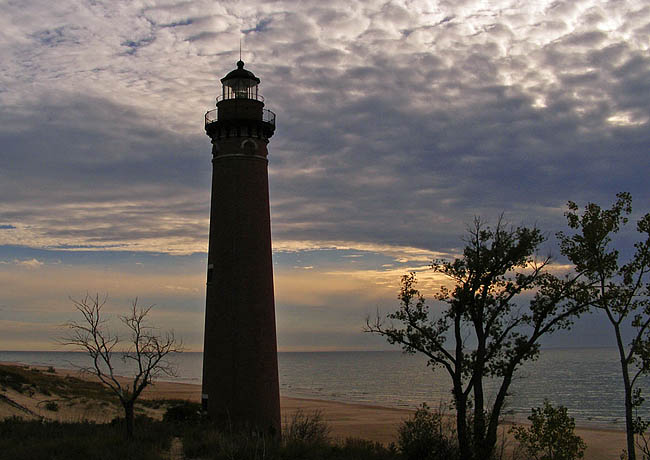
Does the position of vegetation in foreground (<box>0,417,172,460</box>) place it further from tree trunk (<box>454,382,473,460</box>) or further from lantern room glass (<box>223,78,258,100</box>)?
lantern room glass (<box>223,78,258,100</box>)

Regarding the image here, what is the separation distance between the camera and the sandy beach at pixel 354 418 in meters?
29.8

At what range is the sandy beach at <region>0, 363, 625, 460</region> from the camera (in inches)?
1174

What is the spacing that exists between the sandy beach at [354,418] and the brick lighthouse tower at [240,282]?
795 cm

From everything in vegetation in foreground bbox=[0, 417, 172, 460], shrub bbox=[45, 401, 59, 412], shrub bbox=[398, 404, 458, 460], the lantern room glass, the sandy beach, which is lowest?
the sandy beach

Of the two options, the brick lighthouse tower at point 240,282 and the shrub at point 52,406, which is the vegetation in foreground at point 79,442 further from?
the shrub at point 52,406

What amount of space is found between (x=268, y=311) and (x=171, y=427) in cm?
557

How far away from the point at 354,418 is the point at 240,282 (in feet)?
110

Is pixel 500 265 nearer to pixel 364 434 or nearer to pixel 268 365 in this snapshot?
pixel 268 365

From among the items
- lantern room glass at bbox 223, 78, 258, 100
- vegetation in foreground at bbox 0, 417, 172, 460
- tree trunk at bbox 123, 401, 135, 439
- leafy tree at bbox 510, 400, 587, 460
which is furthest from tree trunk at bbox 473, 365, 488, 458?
lantern room glass at bbox 223, 78, 258, 100

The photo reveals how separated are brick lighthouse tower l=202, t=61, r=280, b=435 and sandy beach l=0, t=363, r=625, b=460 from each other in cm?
795

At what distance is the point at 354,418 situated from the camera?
172 ft

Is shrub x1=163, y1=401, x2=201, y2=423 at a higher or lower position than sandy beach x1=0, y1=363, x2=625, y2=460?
higher

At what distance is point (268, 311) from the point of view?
908 inches

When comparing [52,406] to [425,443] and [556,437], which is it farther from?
[556,437]
